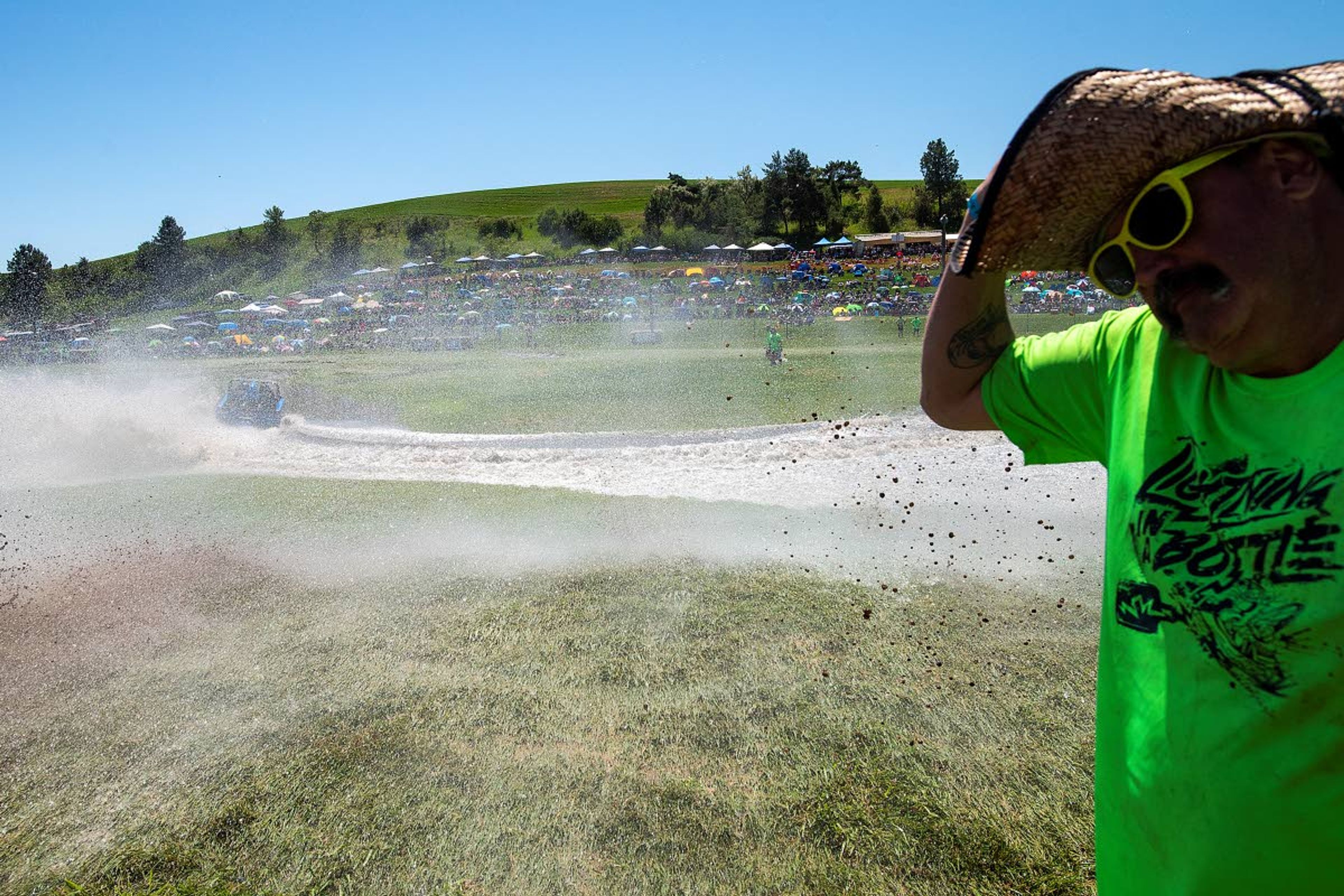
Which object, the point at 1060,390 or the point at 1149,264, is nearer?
the point at 1149,264

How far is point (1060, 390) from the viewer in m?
1.97

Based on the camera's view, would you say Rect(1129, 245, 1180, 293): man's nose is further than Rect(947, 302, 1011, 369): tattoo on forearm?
No

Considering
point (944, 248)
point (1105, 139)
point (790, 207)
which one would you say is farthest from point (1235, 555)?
point (790, 207)

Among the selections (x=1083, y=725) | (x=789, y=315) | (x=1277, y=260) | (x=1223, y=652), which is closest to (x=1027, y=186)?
(x=1277, y=260)

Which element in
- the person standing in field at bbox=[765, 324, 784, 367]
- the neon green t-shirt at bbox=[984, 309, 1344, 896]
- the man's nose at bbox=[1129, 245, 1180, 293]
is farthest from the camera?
the person standing in field at bbox=[765, 324, 784, 367]

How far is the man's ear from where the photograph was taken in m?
1.30

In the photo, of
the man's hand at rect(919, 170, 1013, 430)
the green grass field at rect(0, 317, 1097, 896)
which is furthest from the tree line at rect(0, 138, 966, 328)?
the man's hand at rect(919, 170, 1013, 430)

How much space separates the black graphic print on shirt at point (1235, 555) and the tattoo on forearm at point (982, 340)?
58 centimetres

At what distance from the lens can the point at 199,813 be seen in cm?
498

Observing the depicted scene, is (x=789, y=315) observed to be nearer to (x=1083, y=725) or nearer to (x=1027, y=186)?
(x=1083, y=725)

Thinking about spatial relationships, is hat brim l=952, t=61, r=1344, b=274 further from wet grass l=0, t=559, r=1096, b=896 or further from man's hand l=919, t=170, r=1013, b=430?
wet grass l=0, t=559, r=1096, b=896

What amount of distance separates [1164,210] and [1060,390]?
0.61 meters

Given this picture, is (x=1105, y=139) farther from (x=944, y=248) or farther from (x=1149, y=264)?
(x=944, y=248)

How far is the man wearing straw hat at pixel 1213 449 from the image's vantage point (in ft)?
4.25
